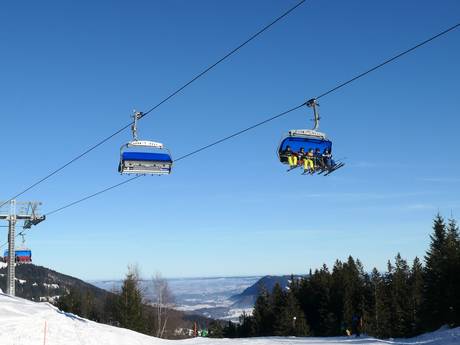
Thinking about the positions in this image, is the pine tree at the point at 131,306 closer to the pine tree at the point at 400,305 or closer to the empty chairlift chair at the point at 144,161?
the pine tree at the point at 400,305

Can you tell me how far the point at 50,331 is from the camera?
27203 millimetres

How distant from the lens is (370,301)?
7825cm

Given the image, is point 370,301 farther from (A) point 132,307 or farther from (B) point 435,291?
(A) point 132,307

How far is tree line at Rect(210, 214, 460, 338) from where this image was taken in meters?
54.5

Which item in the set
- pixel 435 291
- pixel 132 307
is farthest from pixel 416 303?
pixel 132 307

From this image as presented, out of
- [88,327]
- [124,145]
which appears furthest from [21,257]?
[124,145]

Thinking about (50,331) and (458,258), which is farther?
(458,258)

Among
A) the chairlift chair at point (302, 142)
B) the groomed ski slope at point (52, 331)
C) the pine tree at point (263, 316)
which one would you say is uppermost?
the chairlift chair at point (302, 142)

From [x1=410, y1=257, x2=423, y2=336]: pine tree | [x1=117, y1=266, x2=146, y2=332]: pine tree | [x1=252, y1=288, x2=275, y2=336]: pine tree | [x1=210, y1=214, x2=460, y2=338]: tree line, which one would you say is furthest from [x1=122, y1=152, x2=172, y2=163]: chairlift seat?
[x1=252, y1=288, x2=275, y2=336]: pine tree

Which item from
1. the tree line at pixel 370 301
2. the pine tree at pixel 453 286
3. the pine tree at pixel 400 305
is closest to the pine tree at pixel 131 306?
the tree line at pixel 370 301

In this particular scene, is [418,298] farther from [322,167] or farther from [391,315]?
[322,167]

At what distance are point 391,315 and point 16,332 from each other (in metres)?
57.7

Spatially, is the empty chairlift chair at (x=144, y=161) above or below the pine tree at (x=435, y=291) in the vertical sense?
above

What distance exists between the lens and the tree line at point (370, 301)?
54.5m
